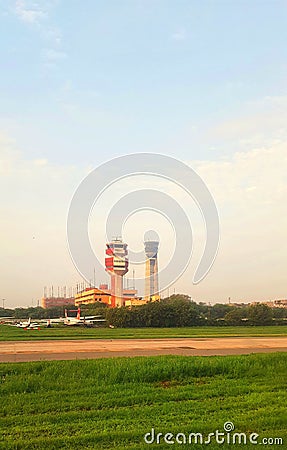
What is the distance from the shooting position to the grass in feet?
28.1

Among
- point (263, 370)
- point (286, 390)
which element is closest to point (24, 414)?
point (286, 390)

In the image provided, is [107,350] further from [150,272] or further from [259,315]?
[259,315]

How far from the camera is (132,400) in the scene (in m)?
11.3

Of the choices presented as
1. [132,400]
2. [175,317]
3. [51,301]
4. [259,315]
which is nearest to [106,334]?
[175,317]

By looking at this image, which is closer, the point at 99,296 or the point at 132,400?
the point at 132,400

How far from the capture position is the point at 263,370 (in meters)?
15.8

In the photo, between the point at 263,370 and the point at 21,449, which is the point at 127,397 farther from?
the point at 263,370

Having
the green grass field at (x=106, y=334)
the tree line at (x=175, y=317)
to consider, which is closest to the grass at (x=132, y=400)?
the green grass field at (x=106, y=334)

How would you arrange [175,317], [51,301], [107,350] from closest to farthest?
[107,350] < [175,317] < [51,301]

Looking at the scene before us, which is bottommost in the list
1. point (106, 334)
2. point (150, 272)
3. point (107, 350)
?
point (106, 334)

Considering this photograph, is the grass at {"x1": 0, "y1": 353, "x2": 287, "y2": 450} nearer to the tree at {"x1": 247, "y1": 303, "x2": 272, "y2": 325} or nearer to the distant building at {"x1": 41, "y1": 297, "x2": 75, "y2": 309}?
the tree at {"x1": 247, "y1": 303, "x2": 272, "y2": 325}

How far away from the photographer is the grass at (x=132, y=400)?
8.58 metres

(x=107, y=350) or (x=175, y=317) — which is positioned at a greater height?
(x=175, y=317)

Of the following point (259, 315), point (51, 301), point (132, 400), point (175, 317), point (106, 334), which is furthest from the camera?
point (51, 301)
